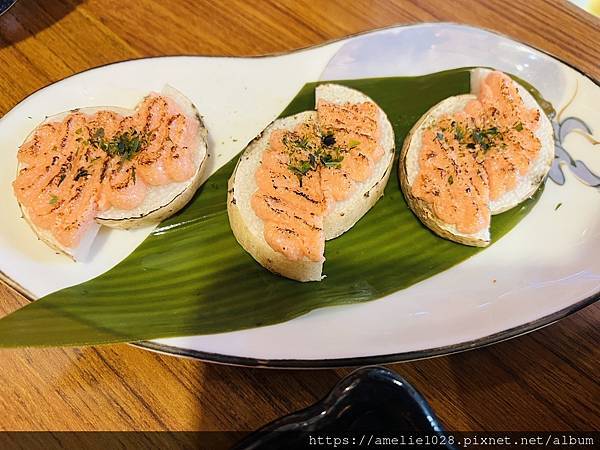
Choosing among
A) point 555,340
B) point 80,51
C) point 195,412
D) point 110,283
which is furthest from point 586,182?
point 80,51

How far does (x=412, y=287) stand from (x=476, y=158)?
81 centimetres

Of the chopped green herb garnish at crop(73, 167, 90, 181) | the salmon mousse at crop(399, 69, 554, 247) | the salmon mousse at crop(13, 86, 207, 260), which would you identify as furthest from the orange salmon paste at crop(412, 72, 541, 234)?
the chopped green herb garnish at crop(73, 167, 90, 181)

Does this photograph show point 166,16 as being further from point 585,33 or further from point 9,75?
point 585,33

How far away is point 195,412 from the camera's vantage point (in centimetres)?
236

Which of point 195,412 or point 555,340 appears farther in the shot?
point 555,340

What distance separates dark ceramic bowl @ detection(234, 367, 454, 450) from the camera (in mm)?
1860

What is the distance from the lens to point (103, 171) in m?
2.64

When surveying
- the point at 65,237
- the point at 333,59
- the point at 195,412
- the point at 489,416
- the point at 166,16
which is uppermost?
the point at 166,16

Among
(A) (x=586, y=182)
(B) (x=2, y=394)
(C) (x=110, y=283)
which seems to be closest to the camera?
(B) (x=2, y=394)

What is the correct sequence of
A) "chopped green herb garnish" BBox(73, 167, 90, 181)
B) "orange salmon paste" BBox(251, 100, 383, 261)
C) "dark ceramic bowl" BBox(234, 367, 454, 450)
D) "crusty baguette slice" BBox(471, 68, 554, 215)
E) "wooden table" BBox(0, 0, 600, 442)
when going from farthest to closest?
"crusty baguette slice" BBox(471, 68, 554, 215), "chopped green herb garnish" BBox(73, 167, 90, 181), "orange salmon paste" BBox(251, 100, 383, 261), "wooden table" BBox(0, 0, 600, 442), "dark ceramic bowl" BBox(234, 367, 454, 450)

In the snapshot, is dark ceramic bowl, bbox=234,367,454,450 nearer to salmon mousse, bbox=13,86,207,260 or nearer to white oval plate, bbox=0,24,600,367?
white oval plate, bbox=0,24,600,367

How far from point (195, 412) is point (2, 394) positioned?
89cm

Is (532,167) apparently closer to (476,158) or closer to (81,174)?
(476,158)

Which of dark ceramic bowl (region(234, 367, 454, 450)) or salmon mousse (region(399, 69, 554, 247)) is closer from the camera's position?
dark ceramic bowl (region(234, 367, 454, 450))
